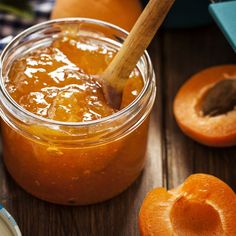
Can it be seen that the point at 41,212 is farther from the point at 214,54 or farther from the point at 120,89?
the point at 214,54

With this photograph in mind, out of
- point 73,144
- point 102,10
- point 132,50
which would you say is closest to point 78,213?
point 73,144

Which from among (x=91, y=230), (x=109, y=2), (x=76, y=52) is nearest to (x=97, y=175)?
(x=91, y=230)

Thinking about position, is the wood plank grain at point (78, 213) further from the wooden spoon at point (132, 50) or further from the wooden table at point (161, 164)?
the wooden spoon at point (132, 50)

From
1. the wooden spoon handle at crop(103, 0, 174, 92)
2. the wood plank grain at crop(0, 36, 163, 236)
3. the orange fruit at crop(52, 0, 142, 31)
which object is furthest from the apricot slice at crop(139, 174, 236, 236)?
the orange fruit at crop(52, 0, 142, 31)

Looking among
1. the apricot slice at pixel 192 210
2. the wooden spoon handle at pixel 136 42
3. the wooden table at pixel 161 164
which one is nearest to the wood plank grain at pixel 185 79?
the wooden table at pixel 161 164

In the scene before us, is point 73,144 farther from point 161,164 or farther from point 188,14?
point 188,14

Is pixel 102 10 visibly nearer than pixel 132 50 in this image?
No
